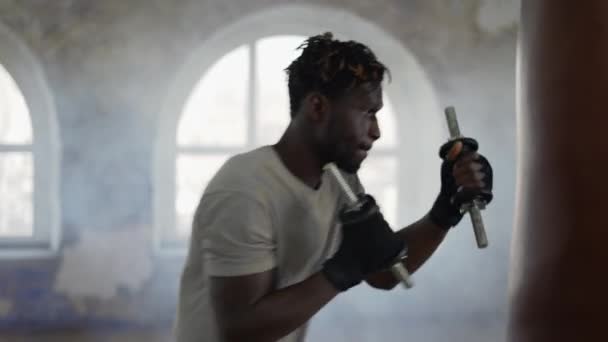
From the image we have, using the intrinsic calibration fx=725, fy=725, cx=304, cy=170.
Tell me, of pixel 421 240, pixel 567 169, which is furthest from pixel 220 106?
pixel 567 169

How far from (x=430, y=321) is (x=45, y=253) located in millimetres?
1090

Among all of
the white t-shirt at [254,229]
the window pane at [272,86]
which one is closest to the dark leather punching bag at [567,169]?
the white t-shirt at [254,229]

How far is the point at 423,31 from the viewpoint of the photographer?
6.72ft

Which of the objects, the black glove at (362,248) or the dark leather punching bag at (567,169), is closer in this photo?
the dark leather punching bag at (567,169)

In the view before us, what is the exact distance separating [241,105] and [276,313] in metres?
1.26

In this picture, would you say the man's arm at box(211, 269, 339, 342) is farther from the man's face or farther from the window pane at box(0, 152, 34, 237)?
the window pane at box(0, 152, 34, 237)

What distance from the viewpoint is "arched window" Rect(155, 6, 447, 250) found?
2096 mm

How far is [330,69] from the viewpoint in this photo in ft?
3.67

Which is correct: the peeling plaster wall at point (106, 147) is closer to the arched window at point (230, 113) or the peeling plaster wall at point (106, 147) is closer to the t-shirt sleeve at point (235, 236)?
the arched window at point (230, 113)

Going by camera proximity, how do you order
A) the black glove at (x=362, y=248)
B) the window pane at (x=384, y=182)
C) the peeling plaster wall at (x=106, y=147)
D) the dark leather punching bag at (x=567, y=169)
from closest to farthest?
the dark leather punching bag at (x=567, y=169) < the black glove at (x=362, y=248) < the peeling plaster wall at (x=106, y=147) < the window pane at (x=384, y=182)

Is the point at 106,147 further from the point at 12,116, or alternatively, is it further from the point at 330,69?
the point at 330,69

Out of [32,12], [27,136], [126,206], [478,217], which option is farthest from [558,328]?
[27,136]

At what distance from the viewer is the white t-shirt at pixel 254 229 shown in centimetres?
101

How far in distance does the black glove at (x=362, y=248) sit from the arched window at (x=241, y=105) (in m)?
1.16
